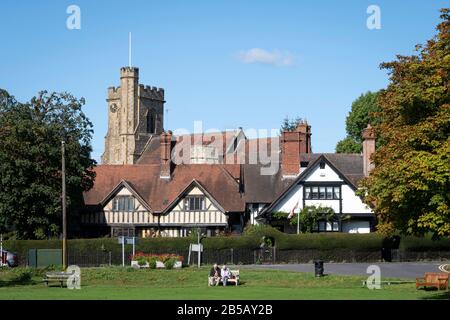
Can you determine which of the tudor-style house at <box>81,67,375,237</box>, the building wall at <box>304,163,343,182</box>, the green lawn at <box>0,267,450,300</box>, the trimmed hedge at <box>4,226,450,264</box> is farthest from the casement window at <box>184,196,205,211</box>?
the green lawn at <box>0,267,450,300</box>

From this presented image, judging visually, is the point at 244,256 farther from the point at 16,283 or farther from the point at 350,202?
the point at 16,283

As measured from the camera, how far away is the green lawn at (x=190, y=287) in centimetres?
3006

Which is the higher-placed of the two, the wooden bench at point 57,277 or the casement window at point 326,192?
the casement window at point 326,192

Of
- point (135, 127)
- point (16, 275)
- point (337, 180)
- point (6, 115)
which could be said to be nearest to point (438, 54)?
point (16, 275)

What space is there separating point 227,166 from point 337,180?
11965 mm

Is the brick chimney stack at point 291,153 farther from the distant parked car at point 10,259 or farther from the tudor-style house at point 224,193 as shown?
the distant parked car at point 10,259

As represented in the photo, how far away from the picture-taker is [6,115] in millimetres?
58750

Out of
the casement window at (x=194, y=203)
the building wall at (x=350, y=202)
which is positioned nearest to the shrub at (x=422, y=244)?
the building wall at (x=350, y=202)

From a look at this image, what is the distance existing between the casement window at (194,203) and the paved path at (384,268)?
14.0 m

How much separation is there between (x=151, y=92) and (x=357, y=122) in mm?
39878

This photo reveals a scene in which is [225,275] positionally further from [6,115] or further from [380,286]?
[6,115]

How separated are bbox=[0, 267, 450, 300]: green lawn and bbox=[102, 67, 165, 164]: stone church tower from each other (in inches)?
2792

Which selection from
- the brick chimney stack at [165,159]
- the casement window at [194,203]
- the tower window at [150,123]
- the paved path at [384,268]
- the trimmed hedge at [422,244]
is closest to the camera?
the paved path at [384,268]

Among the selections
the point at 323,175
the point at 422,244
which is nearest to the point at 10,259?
the point at 323,175
